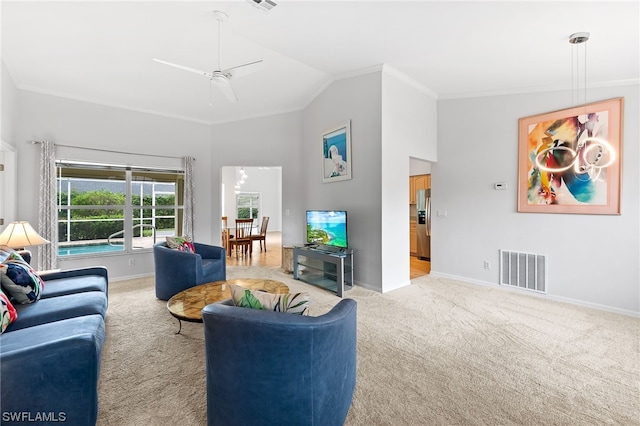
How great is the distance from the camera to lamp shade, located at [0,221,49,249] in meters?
3.13

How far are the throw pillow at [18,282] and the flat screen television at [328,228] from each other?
10.7 feet

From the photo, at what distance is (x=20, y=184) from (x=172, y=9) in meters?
3.65

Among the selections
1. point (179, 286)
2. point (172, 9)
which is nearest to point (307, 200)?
point (179, 286)

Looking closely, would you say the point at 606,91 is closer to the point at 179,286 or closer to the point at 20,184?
the point at 179,286

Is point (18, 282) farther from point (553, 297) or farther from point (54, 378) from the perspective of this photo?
point (553, 297)

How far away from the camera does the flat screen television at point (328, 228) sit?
428cm

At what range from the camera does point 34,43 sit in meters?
3.29

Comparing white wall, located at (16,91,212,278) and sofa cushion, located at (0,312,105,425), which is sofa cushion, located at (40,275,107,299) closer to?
sofa cushion, located at (0,312,105,425)

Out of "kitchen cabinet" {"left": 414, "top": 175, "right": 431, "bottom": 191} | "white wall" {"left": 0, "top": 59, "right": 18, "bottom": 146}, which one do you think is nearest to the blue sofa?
"white wall" {"left": 0, "top": 59, "right": 18, "bottom": 146}

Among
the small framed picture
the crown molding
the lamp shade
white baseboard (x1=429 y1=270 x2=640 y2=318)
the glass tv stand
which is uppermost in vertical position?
the crown molding

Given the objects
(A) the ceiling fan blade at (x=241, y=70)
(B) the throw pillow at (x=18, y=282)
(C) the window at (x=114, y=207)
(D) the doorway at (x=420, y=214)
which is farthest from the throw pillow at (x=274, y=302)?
(D) the doorway at (x=420, y=214)

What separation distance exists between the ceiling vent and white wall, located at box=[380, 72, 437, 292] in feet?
6.27

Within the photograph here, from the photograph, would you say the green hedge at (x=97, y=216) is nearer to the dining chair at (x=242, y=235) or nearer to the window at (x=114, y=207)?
the window at (x=114, y=207)

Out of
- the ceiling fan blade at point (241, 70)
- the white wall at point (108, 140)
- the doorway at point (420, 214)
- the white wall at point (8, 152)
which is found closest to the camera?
the ceiling fan blade at point (241, 70)
